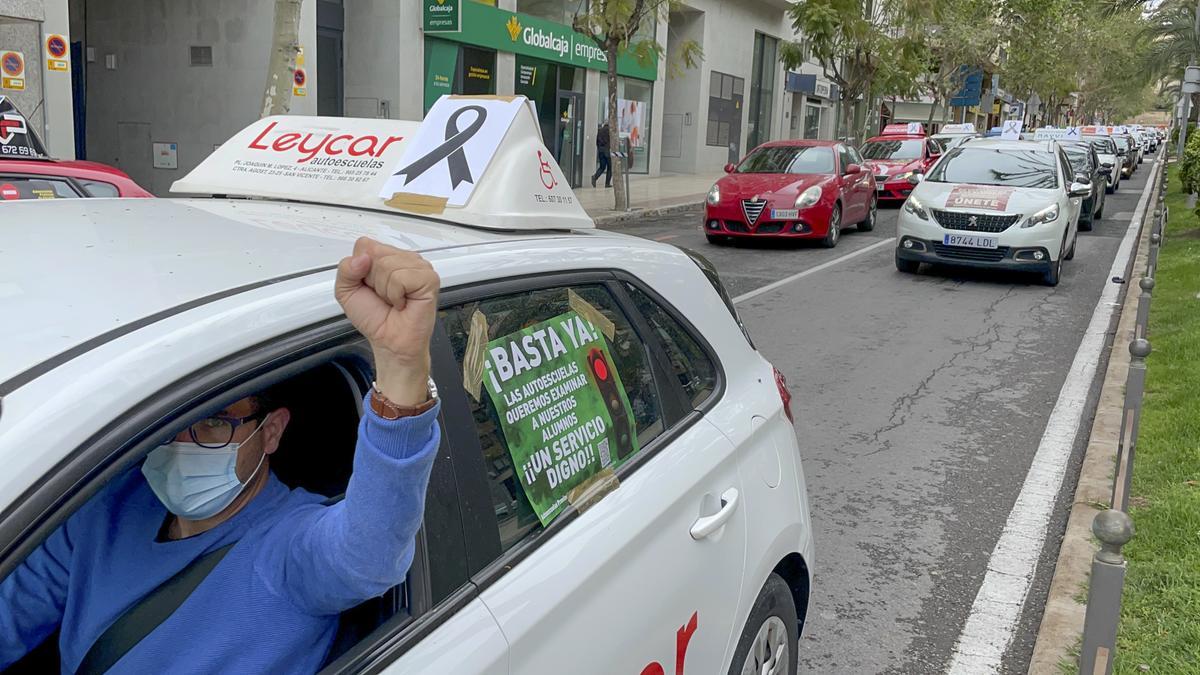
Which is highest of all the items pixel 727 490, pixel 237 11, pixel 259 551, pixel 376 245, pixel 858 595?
pixel 237 11

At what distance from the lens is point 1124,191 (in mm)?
31516

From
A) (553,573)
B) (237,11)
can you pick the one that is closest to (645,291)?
(553,573)

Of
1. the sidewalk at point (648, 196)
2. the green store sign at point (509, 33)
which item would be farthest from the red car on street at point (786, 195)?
the green store sign at point (509, 33)

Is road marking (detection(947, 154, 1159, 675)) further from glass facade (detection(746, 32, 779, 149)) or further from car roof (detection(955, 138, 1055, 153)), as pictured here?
glass facade (detection(746, 32, 779, 149))

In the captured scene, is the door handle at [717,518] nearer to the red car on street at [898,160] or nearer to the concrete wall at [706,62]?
the red car on street at [898,160]

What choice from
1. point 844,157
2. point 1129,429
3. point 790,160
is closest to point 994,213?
point 790,160

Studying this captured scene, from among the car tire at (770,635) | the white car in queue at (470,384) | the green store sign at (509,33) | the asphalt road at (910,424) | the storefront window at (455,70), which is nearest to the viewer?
the white car in queue at (470,384)

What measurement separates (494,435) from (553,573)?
28 centimetres

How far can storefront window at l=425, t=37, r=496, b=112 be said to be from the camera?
20125 millimetres

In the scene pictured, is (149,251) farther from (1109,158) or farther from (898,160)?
(1109,158)

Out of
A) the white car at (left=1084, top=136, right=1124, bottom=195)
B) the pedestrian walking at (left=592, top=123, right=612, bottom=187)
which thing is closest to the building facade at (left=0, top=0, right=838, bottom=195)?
the pedestrian walking at (left=592, top=123, right=612, bottom=187)

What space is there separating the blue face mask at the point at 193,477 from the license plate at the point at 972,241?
11337 mm

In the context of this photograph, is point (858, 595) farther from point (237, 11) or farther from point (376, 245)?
point (237, 11)

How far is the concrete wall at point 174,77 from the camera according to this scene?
1720cm
